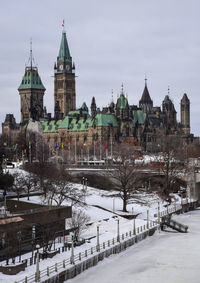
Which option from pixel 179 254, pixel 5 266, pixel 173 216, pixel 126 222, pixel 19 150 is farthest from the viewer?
pixel 19 150

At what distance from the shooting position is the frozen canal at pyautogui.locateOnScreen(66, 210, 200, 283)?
38625mm

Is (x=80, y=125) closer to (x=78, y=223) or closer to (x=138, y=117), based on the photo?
(x=138, y=117)

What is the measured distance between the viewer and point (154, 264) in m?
43.0

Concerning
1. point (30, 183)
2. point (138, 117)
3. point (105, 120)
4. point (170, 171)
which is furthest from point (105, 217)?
point (138, 117)

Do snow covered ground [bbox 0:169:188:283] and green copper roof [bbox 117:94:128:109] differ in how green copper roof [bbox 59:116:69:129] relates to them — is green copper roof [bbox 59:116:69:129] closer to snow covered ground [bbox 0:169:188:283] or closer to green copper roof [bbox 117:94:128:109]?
green copper roof [bbox 117:94:128:109]

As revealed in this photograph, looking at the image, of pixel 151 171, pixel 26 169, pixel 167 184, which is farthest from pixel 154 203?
pixel 26 169

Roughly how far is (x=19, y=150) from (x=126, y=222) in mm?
95115

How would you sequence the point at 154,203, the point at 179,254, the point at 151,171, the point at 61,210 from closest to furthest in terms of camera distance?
1. the point at 179,254
2. the point at 61,210
3. the point at 154,203
4. the point at 151,171

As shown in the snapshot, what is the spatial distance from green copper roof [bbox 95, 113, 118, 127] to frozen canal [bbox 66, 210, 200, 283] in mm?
120371

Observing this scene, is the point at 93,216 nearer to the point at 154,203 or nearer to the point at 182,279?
the point at 154,203

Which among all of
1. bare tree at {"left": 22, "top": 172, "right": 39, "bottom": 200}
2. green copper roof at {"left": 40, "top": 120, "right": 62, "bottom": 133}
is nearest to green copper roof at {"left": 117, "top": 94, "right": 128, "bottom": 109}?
green copper roof at {"left": 40, "top": 120, "right": 62, "bottom": 133}

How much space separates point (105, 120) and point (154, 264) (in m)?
134

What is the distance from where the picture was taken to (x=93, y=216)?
6281cm

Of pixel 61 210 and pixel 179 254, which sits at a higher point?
pixel 61 210
